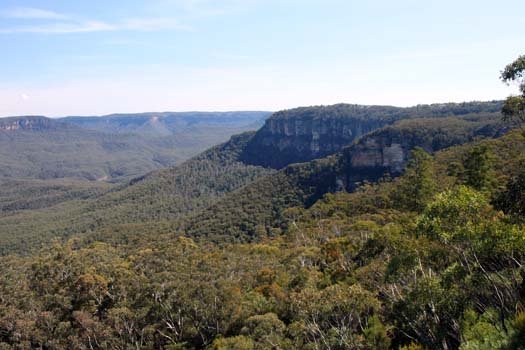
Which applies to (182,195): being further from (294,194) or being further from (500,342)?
(500,342)

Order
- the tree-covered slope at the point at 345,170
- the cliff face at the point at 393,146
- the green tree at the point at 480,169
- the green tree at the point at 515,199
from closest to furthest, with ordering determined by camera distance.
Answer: the green tree at the point at 515,199, the green tree at the point at 480,169, the tree-covered slope at the point at 345,170, the cliff face at the point at 393,146

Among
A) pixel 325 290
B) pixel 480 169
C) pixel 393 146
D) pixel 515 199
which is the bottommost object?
pixel 393 146

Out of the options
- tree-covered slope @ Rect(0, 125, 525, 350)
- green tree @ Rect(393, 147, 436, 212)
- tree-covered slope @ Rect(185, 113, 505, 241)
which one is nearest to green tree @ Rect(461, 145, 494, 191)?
tree-covered slope @ Rect(0, 125, 525, 350)

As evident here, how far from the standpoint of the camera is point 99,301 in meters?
33.2

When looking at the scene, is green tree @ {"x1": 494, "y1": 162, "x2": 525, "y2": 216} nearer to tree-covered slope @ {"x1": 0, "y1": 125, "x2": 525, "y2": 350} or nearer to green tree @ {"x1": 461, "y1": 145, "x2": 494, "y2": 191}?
tree-covered slope @ {"x1": 0, "y1": 125, "x2": 525, "y2": 350}

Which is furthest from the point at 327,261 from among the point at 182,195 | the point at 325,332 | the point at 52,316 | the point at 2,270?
the point at 182,195

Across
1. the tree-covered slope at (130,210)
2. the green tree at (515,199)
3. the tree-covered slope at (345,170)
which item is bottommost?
the tree-covered slope at (130,210)

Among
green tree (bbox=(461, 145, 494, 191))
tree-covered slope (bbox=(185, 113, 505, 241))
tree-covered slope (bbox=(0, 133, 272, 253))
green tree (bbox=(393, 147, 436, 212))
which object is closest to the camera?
green tree (bbox=(461, 145, 494, 191))

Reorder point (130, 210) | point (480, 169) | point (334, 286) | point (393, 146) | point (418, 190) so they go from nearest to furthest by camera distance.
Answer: point (334, 286) → point (480, 169) → point (418, 190) → point (393, 146) → point (130, 210)

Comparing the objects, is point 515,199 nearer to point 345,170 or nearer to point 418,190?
point 418,190

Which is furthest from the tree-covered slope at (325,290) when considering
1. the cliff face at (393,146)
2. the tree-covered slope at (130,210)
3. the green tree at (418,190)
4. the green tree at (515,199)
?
the tree-covered slope at (130,210)

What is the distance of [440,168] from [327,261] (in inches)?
1421

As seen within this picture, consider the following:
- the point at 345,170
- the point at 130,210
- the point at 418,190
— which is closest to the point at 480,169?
the point at 418,190

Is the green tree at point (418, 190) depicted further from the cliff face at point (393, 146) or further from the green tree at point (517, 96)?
the cliff face at point (393, 146)
